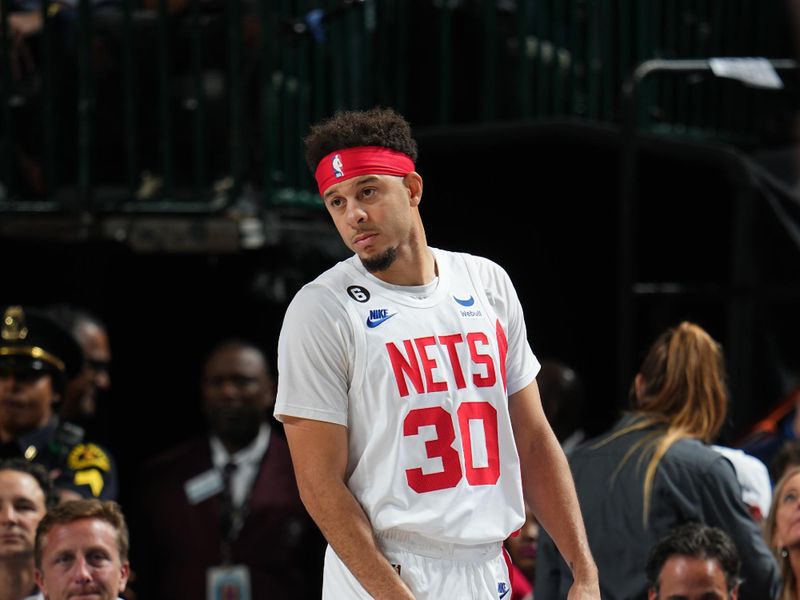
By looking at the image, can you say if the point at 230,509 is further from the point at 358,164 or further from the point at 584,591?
the point at 358,164

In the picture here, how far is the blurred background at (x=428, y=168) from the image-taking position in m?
Answer: 6.96

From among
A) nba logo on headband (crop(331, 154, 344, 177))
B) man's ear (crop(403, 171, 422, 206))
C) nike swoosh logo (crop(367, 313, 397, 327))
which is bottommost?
nike swoosh logo (crop(367, 313, 397, 327))

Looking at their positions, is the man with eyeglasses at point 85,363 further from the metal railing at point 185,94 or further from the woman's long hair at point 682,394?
the woman's long hair at point 682,394

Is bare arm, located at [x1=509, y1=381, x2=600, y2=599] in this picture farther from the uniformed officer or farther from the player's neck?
the uniformed officer

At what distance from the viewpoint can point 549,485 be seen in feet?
12.9

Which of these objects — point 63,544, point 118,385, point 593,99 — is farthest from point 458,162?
point 63,544

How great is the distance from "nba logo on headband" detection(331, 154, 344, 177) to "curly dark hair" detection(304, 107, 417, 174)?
25 mm

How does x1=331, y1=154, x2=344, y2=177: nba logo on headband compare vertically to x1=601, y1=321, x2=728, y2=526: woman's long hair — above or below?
above

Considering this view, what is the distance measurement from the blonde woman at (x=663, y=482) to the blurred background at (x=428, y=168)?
121 centimetres

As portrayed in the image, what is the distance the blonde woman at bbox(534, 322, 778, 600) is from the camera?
16.8ft

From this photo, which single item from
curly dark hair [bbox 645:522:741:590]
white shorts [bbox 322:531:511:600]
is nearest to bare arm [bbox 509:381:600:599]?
white shorts [bbox 322:531:511:600]

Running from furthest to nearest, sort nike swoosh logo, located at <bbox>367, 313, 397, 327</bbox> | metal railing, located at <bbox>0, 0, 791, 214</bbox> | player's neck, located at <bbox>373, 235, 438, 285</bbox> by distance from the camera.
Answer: metal railing, located at <bbox>0, 0, 791, 214</bbox>, player's neck, located at <bbox>373, 235, 438, 285</bbox>, nike swoosh logo, located at <bbox>367, 313, 397, 327</bbox>

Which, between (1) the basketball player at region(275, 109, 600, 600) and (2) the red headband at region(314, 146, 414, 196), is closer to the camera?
(1) the basketball player at region(275, 109, 600, 600)

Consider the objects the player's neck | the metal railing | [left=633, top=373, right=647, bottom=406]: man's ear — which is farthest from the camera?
the metal railing
